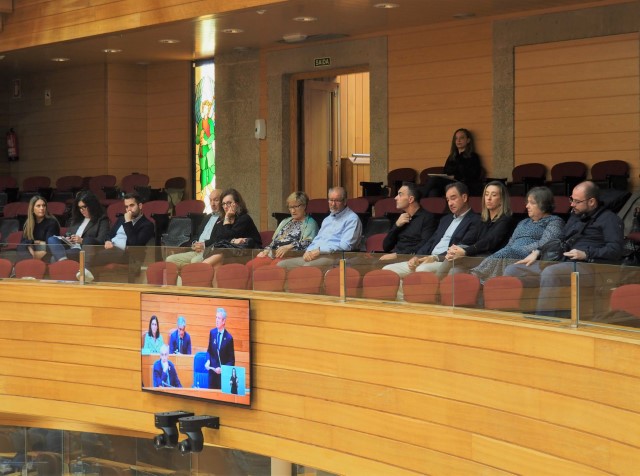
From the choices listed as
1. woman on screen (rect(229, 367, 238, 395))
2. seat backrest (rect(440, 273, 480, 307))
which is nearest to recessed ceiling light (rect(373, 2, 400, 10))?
woman on screen (rect(229, 367, 238, 395))

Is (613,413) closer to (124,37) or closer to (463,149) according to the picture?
(463,149)

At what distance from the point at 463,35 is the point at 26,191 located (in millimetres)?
6293

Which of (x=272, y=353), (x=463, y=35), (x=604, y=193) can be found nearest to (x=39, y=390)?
(x=272, y=353)

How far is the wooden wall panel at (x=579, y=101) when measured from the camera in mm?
9789

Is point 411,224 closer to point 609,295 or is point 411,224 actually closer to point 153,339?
point 153,339

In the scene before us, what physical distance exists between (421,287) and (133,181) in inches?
333

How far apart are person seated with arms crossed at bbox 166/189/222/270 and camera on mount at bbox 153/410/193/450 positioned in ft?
3.35

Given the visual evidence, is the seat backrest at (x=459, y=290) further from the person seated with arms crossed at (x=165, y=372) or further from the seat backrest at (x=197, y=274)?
the person seated with arms crossed at (x=165, y=372)

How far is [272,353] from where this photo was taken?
6.95 meters

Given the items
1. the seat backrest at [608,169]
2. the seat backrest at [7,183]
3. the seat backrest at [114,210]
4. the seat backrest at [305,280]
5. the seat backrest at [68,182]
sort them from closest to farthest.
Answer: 1. the seat backrest at [305,280]
2. the seat backrest at [608,169]
3. the seat backrest at [114,210]
4. the seat backrest at [68,182]
5. the seat backrest at [7,183]

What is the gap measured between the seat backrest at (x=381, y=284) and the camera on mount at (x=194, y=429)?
1.55 m

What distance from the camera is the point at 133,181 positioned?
45.6 ft

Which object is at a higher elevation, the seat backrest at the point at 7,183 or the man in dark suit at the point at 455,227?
the seat backrest at the point at 7,183

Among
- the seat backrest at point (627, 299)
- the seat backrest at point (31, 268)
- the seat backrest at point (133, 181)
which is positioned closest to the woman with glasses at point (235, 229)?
the seat backrest at point (31, 268)
